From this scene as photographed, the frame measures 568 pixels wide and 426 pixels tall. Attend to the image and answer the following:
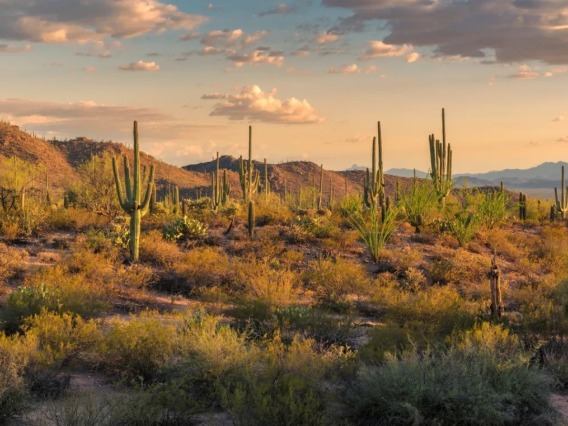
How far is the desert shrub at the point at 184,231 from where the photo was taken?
59.6ft

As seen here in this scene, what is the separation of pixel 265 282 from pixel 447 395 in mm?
6669

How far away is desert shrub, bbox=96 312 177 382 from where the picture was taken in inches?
314

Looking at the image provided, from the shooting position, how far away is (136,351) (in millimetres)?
8125

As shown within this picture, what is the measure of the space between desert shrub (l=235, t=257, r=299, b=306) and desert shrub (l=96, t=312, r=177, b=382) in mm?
3414

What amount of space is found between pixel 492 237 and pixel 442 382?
50.1 feet

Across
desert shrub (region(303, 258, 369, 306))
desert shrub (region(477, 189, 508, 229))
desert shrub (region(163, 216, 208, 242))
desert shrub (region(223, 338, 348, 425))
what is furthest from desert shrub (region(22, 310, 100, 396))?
desert shrub (region(477, 189, 508, 229))

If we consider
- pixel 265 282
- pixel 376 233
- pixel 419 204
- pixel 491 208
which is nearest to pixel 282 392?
pixel 265 282

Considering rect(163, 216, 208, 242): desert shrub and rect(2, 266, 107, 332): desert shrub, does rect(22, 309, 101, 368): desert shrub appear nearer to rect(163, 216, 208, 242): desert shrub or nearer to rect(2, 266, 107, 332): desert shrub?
rect(2, 266, 107, 332): desert shrub

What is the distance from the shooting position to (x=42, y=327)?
28.8 ft

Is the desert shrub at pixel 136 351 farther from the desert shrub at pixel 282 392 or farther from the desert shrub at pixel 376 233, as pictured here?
the desert shrub at pixel 376 233

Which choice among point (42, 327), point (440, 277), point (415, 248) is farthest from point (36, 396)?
point (415, 248)

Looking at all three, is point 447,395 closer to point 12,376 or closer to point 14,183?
point 12,376

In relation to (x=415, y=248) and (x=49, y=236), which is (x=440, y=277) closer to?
(x=415, y=248)

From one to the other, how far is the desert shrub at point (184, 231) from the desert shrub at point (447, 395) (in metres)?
11.5
